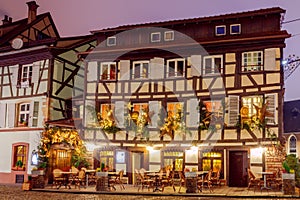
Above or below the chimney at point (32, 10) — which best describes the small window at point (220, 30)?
below

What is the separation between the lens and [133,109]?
22.6 meters

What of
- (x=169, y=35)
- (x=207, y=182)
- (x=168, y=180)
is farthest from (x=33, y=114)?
(x=207, y=182)

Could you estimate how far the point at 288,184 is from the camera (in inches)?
648

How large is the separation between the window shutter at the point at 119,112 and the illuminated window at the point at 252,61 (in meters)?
6.45

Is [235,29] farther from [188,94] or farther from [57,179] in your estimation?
[57,179]

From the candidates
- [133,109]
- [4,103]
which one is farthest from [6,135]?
[133,109]

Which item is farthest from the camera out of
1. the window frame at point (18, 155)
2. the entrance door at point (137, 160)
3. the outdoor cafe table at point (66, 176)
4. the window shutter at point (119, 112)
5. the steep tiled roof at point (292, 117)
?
the steep tiled roof at point (292, 117)

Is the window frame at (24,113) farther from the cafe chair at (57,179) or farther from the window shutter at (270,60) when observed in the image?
the window shutter at (270,60)

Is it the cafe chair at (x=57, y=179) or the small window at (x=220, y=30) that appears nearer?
the cafe chair at (x=57, y=179)

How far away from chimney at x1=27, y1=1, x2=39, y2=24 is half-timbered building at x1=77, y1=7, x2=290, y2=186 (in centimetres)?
594

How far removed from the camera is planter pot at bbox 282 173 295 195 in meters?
16.4

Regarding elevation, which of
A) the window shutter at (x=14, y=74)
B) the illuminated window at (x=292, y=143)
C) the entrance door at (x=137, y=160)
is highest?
the window shutter at (x=14, y=74)

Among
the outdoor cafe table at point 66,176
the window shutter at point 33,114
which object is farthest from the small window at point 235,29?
the window shutter at point 33,114

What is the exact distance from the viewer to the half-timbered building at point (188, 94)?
20.0 m
